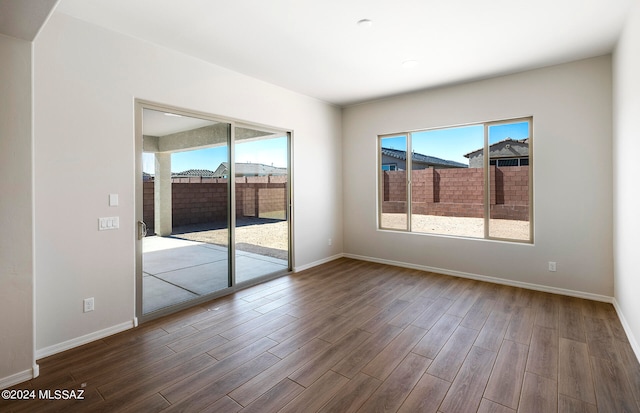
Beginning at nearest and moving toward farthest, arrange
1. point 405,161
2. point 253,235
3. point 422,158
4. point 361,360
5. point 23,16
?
point 23,16
point 361,360
point 253,235
point 422,158
point 405,161

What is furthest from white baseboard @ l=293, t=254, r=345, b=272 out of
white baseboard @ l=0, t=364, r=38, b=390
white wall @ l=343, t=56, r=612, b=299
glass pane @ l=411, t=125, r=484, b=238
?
white baseboard @ l=0, t=364, r=38, b=390

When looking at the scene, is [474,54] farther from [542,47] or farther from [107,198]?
[107,198]

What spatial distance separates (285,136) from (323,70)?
1.23m

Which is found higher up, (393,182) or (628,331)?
(393,182)

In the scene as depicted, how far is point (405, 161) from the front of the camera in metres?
5.22

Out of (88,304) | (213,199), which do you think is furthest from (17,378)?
(213,199)

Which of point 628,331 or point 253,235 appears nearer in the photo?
point 628,331

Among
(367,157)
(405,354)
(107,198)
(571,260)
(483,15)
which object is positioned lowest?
(405,354)

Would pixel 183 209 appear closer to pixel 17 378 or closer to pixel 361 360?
pixel 17 378

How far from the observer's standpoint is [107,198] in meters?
2.85

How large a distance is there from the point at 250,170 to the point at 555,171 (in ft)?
12.7

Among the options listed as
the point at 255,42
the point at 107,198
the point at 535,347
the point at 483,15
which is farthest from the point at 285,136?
the point at 535,347

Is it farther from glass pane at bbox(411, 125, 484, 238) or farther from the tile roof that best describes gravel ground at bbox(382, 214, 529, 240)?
the tile roof

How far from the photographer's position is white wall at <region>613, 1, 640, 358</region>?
2477mm
